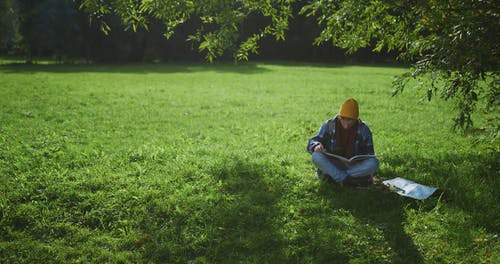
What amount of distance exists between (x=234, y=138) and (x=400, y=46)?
424 centimetres

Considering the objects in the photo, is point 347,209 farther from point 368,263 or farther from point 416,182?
point 416,182

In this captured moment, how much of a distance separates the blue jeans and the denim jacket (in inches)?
6.6

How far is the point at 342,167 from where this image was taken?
6.08 m

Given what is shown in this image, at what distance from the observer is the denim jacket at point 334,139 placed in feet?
→ 19.6

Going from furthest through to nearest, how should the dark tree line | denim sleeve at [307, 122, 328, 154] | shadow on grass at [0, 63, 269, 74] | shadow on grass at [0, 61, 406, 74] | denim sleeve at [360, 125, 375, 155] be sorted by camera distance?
the dark tree line, shadow on grass at [0, 61, 406, 74], shadow on grass at [0, 63, 269, 74], denim sleeve at [307, 122, 328, 154], denim sleeve at [360, 125, 375, 155]

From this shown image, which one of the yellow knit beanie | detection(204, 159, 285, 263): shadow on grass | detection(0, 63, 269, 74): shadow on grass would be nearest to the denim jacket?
the yellow knit beanie

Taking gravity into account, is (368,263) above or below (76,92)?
below

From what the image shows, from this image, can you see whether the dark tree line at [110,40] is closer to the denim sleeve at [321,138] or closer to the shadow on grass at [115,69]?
the shadow on grass at [115,69]

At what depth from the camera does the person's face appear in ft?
19.7

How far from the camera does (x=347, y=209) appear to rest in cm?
542

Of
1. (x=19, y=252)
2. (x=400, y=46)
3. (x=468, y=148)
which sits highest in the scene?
(x=400, y=46)

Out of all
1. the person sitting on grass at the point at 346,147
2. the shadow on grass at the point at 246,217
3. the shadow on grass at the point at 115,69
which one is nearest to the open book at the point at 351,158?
the person sitting on grass at the point at 346,147

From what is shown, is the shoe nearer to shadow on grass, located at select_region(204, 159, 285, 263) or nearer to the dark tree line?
shadow on grass, located at select_region(204, 159, 285, 263)

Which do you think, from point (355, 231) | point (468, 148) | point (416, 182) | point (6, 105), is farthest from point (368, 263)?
point (6, 105)
